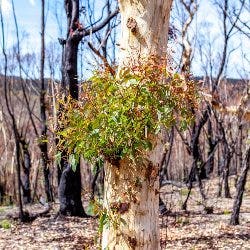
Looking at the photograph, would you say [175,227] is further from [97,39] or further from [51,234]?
[97,39]

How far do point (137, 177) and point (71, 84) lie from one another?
551 cm

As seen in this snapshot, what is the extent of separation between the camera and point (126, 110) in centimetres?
314

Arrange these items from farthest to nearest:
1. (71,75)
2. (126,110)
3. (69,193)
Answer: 1. (69,193)
2. (71,75)
3. (126,110)

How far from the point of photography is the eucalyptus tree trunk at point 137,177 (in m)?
3.28

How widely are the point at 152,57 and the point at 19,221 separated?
6.42 meters

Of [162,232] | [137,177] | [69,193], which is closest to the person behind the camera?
[137,177]

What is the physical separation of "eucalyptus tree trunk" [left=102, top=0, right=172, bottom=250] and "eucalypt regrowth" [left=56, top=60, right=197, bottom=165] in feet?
0.37

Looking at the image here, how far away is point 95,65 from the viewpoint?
3.26m

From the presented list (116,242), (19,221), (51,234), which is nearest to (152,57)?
(116,242)

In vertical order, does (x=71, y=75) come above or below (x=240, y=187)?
above

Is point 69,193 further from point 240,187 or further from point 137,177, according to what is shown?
point 137,177

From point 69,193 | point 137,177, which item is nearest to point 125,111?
point 137,177

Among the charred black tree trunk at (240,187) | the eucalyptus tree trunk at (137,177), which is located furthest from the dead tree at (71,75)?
the eucalyptus tree trunk at (137,177)

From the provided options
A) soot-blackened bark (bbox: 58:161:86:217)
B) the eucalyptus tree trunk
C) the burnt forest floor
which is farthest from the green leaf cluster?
soot-blackened bark (bbox: 58:161:86:217)
